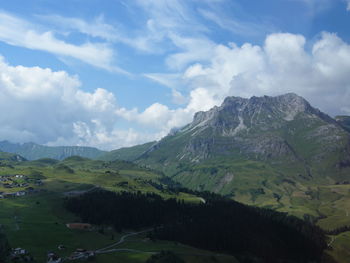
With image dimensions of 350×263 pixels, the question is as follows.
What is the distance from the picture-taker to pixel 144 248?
19825 cm

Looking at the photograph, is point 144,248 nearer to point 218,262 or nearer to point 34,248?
point 218,262

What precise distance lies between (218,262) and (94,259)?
68.6 metres

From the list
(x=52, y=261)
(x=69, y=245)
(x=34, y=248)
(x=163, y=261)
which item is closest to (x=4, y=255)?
(x=52, y=261)

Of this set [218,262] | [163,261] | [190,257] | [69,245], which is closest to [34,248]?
[69,245]

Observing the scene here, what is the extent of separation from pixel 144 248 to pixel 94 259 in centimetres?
3547

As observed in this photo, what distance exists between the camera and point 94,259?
17062 centimetres

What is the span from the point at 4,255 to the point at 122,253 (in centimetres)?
5830

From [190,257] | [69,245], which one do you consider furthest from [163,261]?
[69,245]

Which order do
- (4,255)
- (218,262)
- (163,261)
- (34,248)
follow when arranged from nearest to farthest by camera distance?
(4,255)
(163,261)
(34,248)
(218,262)

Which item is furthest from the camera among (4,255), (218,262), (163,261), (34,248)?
(218,262)

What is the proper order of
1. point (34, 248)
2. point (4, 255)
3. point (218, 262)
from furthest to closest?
point (218, 262) < point (34, 248) < point (4, 255)

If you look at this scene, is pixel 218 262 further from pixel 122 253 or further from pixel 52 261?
pixel 52 261

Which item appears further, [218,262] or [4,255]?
[218,262]

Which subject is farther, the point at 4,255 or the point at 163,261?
the point at 163,261
